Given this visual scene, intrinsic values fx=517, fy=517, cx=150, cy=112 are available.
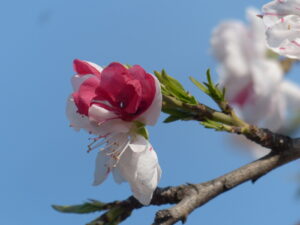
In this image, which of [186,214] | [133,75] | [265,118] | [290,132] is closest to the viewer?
[186,214]

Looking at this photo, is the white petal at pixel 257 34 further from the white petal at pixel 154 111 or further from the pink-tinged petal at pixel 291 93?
the white petal at pixel 154 111

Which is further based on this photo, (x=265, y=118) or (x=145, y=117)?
(x=265, y=118)

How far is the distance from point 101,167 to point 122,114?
0.39 ft

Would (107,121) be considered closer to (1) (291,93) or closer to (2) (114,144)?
(2) (114,144)

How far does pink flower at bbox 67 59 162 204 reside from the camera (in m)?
0.91

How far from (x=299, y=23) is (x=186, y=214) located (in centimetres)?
44

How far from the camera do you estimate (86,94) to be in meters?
0.93

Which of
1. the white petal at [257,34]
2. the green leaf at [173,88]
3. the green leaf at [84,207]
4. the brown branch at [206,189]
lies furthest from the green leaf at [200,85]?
the white petal at [257,34]

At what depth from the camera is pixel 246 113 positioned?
4.25 ft

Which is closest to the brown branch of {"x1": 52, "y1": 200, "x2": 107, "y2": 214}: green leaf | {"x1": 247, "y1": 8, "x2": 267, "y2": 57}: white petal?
{"x1": 52, "y1": 200, "x2": 107, "y2": 214}: green leaf

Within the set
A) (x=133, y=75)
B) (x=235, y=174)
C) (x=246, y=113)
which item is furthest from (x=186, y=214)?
(x=246, y=113)

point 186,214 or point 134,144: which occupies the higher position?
point 134,144

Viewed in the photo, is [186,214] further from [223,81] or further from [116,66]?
[223,81]

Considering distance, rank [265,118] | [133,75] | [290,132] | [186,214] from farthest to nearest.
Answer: [265,118] → [290,132] → [133,75] → [186,214]
